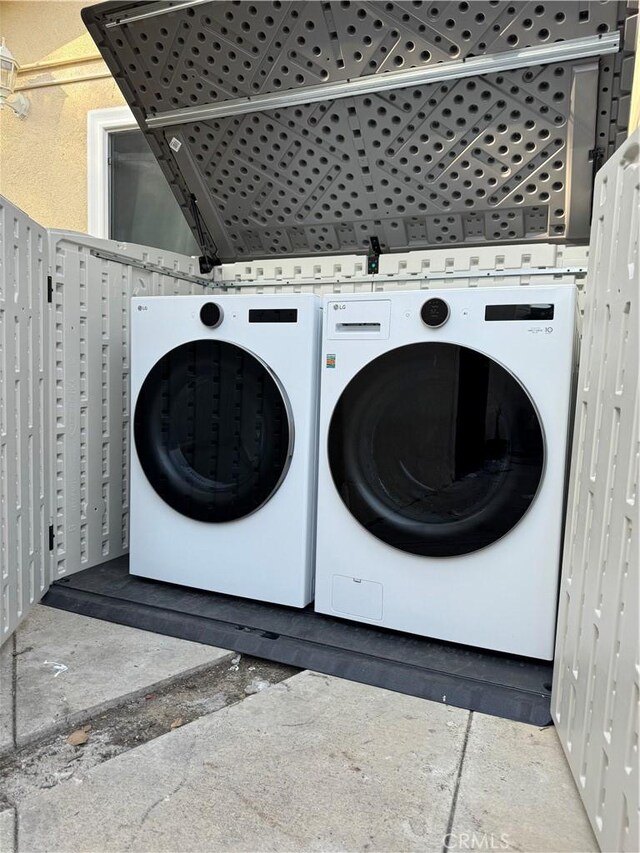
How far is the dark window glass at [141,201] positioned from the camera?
3.44 metres

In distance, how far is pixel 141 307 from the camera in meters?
2.06

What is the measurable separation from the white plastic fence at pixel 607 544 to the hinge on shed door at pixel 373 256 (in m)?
1.09

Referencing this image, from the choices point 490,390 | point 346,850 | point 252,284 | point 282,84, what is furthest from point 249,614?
point 282,84

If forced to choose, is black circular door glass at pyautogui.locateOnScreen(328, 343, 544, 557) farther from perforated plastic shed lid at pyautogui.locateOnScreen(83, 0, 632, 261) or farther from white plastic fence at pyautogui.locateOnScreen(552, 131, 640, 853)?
perforated plastic shed lid at pyautogui.locateOnScreen(83, 0, 632, 261)

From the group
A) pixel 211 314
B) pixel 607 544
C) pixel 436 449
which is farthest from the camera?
pixel 211 314

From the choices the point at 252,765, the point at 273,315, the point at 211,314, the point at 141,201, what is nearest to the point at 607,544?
the point at 252,765

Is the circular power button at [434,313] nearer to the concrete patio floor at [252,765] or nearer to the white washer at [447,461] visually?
the white washer at [447,461]

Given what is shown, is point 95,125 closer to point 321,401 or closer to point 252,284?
point 252,284

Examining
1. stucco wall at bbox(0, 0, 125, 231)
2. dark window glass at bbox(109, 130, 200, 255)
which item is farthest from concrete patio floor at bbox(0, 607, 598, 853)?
stucco wall at bbox(0, 0, 125, 231)

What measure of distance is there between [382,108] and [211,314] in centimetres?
85

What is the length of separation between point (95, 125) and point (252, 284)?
188cm

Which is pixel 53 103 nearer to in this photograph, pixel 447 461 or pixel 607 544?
pixel 447 461

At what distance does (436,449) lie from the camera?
1.67m

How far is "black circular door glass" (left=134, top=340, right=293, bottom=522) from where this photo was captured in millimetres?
1896
